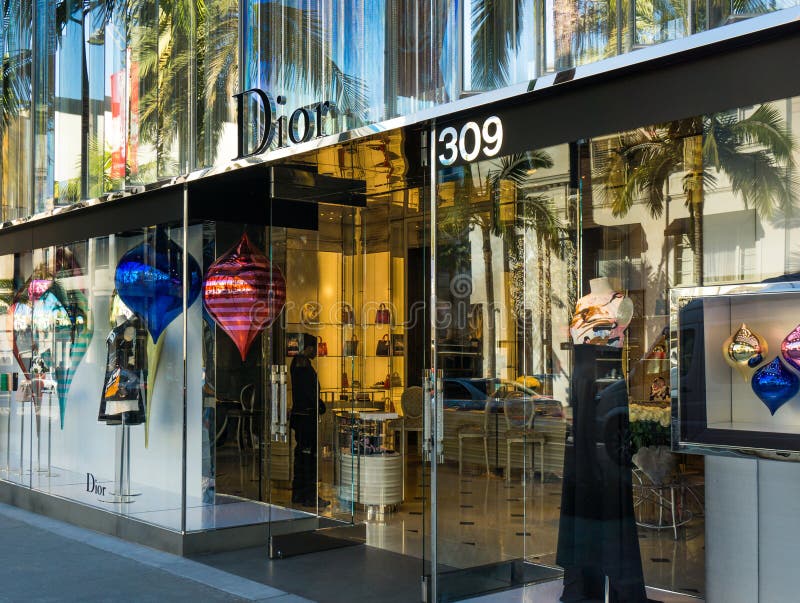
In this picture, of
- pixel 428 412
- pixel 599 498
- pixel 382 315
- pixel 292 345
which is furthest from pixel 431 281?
pixel 382 315

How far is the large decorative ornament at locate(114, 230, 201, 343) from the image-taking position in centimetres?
812

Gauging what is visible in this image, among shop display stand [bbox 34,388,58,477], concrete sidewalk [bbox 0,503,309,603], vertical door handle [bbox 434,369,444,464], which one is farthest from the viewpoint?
shop display stand [bbox 34,388,58,477]

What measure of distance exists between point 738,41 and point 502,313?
248 cm

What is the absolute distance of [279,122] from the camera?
268 inches

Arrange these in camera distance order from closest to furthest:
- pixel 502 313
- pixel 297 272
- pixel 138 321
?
pixel 502 313, pixel 297 272, pixel 138 321

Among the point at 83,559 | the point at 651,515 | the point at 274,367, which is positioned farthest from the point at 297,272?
the point at 651,515

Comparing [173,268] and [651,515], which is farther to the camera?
[173,268]

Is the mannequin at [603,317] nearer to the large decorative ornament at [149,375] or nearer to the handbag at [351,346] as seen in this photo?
the handbag at [351,346]

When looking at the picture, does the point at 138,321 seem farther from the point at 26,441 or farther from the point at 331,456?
the point at 26,441

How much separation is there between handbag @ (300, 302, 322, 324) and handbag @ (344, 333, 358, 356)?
0.37m

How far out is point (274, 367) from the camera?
298 inches

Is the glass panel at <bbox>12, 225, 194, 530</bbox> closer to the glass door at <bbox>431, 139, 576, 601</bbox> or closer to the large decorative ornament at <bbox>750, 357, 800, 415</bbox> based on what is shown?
the glass door at <bbox>431, 139, 576, 601</bbox>

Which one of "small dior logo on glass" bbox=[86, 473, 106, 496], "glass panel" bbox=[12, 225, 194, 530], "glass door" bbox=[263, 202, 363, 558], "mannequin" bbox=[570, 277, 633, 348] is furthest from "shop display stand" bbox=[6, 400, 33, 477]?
"mannequin" bbox=[570, 277, 633, 348]

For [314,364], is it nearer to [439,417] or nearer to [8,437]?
[439,417]
